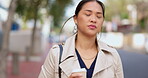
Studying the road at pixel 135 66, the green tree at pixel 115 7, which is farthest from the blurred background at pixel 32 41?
the green tree at pixel 115 7

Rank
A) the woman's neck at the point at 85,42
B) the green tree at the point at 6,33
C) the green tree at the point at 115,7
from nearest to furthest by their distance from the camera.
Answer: the woman's neck at the point at 85,42, the green tree at the point at 6,33, the green tree at the point at 115,7

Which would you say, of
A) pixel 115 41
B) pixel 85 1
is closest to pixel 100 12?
pixel 85 1

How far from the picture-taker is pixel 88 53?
1.96m

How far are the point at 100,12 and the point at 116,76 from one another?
1.31 feet

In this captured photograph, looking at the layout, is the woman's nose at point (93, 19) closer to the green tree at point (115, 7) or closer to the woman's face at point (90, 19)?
the woman's face at point (90, 19)

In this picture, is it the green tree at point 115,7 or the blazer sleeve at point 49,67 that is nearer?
the blazer sleeve at point 49,67

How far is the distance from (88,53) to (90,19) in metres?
0.21

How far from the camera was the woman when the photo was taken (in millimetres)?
1893

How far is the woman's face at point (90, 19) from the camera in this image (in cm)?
194

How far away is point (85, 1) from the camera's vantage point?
201 centimetres

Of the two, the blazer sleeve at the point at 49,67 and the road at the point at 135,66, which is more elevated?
the blazer sleeve at the point at 49,67

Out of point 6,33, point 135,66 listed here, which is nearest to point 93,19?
point 135,66

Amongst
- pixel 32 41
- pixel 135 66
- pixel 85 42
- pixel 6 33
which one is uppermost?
pixel 85 42

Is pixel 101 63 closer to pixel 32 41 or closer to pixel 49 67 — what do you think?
pixel 49 67
